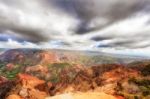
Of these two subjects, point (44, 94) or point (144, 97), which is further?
point (44, 94)

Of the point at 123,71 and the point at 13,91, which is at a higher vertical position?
the point at 123,71

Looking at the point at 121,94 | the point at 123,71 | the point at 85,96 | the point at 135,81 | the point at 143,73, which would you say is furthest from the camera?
the point at 123,71

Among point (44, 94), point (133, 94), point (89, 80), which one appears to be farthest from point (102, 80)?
point (44, 94)

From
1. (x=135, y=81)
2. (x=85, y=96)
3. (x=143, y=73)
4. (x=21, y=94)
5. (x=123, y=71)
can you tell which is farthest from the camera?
(x=123, y=71)

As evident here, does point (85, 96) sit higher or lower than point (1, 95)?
higher

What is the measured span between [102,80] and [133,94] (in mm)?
40375

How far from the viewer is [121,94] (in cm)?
11744

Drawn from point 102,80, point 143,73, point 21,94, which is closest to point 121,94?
point 102,80

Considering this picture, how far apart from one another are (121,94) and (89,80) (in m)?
54.3

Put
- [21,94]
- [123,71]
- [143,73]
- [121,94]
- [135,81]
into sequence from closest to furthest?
[121,94], [135,81], [21,94], [143,73], [123,71]

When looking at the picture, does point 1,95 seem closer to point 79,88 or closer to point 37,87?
point 37,87

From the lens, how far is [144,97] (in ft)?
396

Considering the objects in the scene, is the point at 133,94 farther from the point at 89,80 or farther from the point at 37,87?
the point at 37,87

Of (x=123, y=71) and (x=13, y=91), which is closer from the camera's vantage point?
(x=13, y=91)
